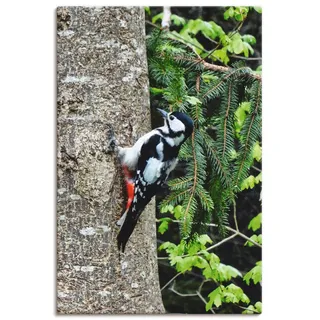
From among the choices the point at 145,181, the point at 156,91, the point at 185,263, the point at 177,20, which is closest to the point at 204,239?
the point at 185,263

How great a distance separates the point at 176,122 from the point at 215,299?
669mm

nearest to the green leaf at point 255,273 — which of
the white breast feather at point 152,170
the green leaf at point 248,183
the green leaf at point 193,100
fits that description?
the green leaf at point 248,183

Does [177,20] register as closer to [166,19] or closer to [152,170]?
[166,19]

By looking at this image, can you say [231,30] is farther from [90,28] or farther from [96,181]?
[96,181]

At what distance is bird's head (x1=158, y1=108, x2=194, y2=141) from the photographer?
225 cm

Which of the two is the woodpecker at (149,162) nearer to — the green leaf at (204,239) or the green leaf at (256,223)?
the green leaf at (204,239)

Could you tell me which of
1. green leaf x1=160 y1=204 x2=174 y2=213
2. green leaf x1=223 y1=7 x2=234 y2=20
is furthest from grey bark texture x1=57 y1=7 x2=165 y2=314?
green leaf x1=223 y1=7 x2=234 y2=20

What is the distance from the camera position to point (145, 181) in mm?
2209

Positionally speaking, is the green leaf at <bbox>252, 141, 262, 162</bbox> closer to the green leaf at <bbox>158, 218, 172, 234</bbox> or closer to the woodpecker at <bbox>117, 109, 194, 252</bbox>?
the woodpecker at <bbox>117, 109, 194, 252</bbox>

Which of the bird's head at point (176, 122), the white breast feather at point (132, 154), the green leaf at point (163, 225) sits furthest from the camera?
the green leaf at point (163, 225)

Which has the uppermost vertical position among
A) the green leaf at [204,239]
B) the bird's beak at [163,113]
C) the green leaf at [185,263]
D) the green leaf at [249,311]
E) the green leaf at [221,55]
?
the green leaf at [221,55]

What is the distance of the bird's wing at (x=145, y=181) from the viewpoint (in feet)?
7.11

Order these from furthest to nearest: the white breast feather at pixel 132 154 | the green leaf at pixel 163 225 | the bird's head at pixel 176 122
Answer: the green leaf at pixel 163 225
the bird's head at pixel 176 122
the white breast feather at pixel 132 154
